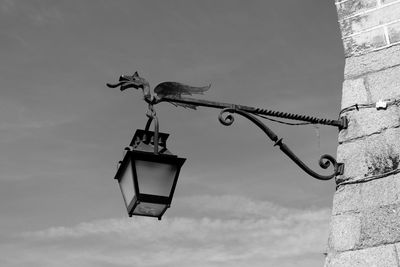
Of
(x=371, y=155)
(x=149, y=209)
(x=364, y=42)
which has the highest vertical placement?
(x=364, y=42)

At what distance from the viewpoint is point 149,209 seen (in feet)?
12.4

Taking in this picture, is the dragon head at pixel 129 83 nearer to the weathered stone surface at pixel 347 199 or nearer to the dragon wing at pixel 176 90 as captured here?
the dragon wing at pixel 176 90

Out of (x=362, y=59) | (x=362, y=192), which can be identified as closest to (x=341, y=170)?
(x=362, y=192)

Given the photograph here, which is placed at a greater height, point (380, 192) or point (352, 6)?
point (352, 6)

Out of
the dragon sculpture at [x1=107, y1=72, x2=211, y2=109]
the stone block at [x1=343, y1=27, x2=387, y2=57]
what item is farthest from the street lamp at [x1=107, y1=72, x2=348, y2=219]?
the stone block at [x1=343, y1=27, x2=387, y2=57]

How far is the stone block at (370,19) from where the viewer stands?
425 cm

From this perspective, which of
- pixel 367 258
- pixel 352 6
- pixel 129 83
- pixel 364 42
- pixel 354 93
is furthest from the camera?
pixel 352 6

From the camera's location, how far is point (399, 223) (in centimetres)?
365

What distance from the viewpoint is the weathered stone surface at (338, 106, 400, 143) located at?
3967 mm

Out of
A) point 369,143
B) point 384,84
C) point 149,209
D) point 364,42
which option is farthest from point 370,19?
point 149,209

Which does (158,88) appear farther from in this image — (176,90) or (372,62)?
(372,62)

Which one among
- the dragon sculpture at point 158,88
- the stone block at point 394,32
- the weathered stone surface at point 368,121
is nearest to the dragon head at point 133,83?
the dragon sculpture at point 158,88

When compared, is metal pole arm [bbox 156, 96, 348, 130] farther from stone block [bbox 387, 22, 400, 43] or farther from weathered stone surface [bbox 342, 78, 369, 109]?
stone block [bbox 387, 22, 400, 43]

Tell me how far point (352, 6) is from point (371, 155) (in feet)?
3.77
